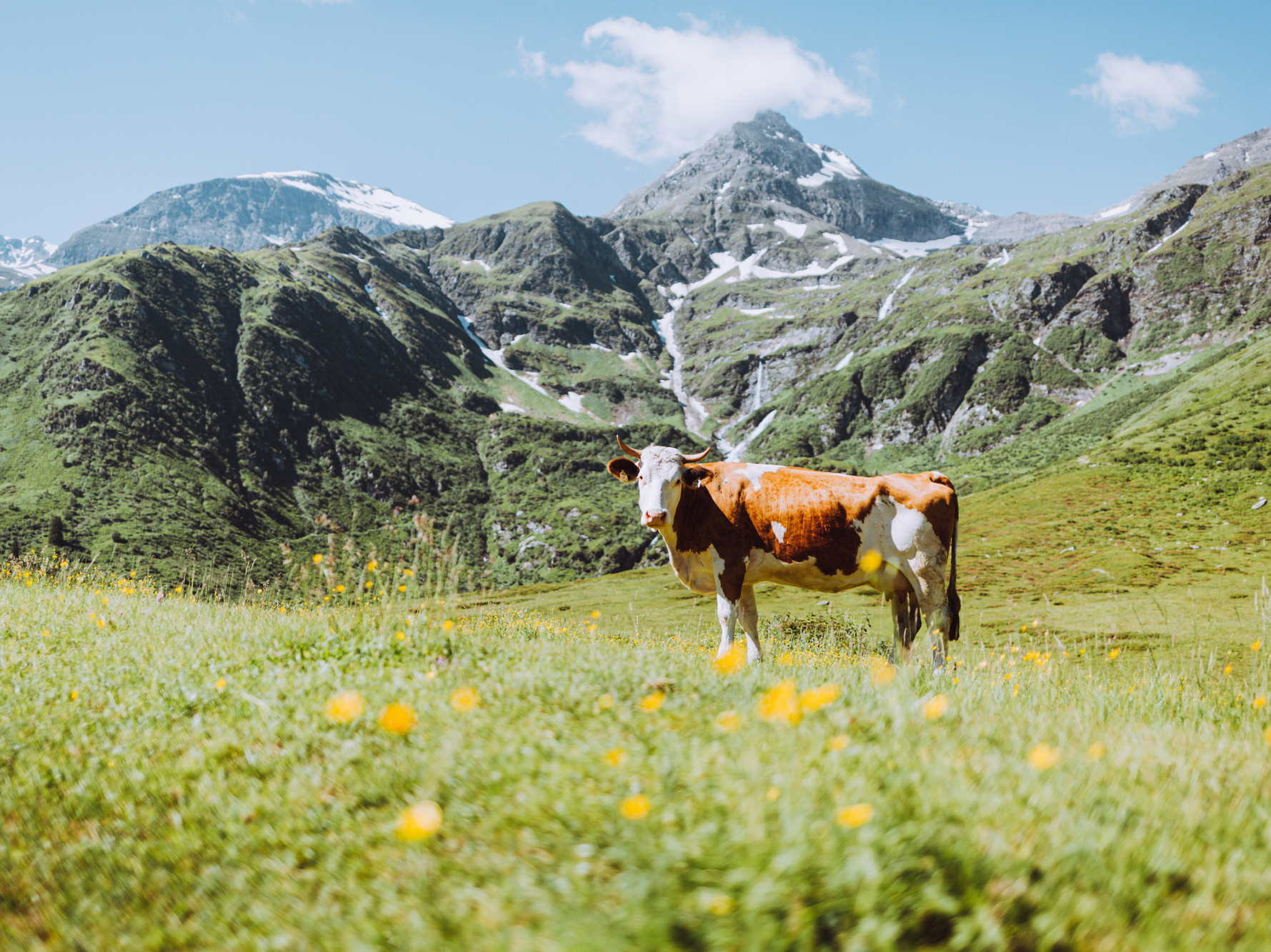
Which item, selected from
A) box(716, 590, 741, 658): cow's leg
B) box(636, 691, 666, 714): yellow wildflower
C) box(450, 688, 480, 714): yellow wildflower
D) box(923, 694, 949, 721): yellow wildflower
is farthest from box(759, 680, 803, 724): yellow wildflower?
box(716, 590, 741, 658): cow's leg

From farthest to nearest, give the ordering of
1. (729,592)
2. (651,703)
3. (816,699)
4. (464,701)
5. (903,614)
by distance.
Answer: (903,614) < (729,592) < (651,703) < (464,701) < (816,699)

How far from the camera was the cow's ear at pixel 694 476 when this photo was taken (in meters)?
11.2

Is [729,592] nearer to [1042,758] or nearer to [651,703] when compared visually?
[651,703]

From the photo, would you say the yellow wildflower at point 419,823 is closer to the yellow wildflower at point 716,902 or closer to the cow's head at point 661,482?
the yellow wildflower at point 716,902

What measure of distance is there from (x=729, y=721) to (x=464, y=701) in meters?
1.70

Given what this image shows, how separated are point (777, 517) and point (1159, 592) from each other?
38.8m

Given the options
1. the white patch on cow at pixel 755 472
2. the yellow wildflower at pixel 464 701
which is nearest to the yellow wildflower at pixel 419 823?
the yellow wildflower at pixel 464 701

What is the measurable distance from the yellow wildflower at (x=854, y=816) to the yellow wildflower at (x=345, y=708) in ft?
10.2

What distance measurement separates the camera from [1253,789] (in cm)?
383

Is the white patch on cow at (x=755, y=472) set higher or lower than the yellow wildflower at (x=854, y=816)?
higher

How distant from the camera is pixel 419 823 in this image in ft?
9.69

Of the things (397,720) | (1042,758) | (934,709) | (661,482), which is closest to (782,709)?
(934,709)

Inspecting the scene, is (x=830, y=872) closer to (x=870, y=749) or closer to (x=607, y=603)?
(x=870, y=749)

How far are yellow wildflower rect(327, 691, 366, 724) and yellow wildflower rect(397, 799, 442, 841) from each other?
1489 millimetres
